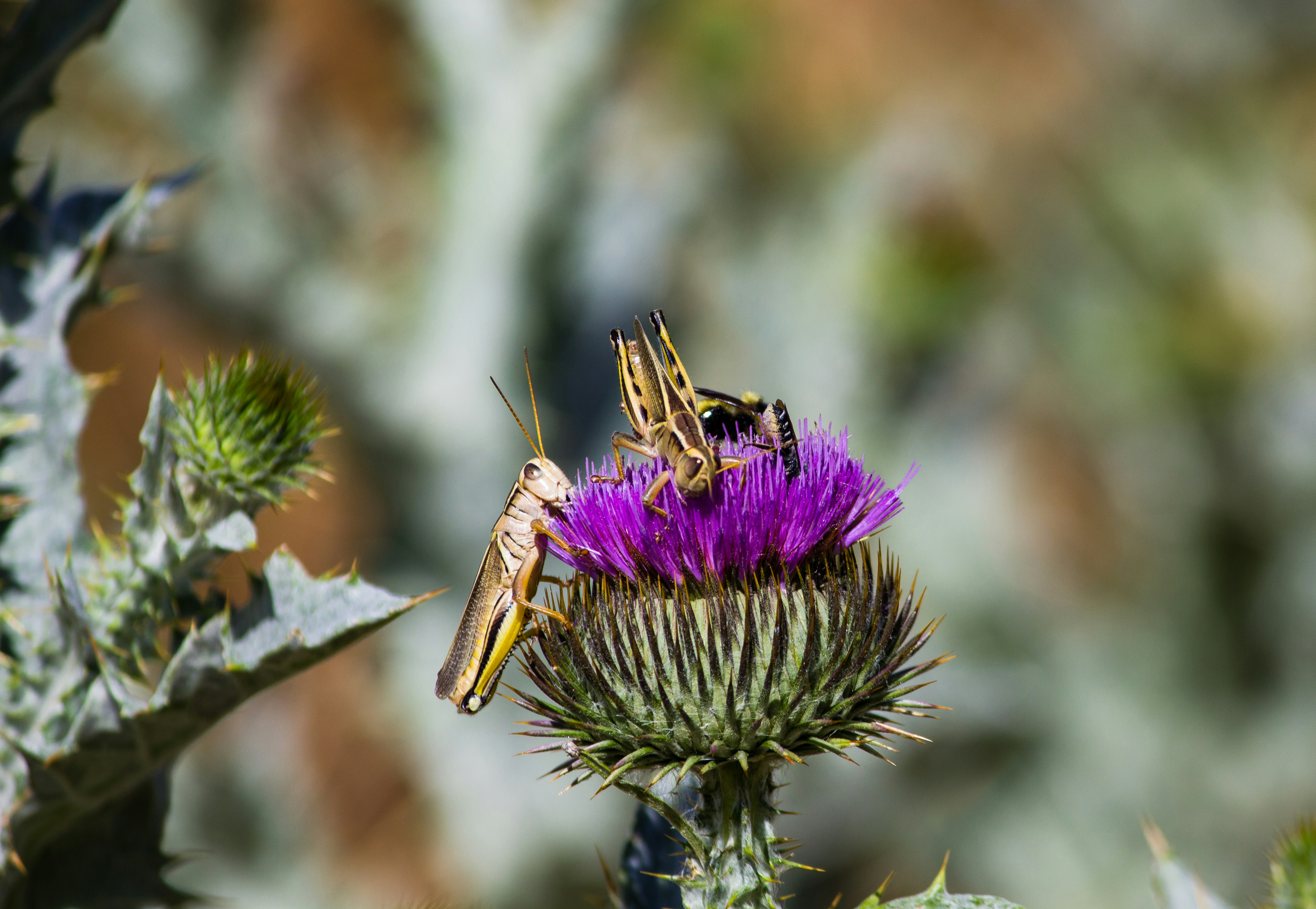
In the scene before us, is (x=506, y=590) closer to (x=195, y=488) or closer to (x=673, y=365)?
(x=673, y=365)

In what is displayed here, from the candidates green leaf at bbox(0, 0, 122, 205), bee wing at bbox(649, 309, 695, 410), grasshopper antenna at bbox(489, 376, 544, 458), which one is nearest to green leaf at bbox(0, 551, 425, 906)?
grasshopper antenna at bbox(489, 376, 544, 458)

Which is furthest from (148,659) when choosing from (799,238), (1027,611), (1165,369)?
(1165,369)

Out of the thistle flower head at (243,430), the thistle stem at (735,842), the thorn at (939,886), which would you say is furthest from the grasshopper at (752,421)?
the thistle flower head at (243,430)

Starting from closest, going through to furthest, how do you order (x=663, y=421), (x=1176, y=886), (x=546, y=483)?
(x=1176, y=886) → (x=663, y=421) → (x=546, y=483)

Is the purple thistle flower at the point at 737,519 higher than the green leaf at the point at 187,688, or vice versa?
the purple thistle flower at the point at 737,519

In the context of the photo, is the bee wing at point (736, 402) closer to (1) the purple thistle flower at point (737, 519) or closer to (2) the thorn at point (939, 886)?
(1) the purple thistle flower at point (737, 519)

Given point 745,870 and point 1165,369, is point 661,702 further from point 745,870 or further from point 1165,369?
point 1165,369

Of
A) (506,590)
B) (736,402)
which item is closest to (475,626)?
→ (506,590)
